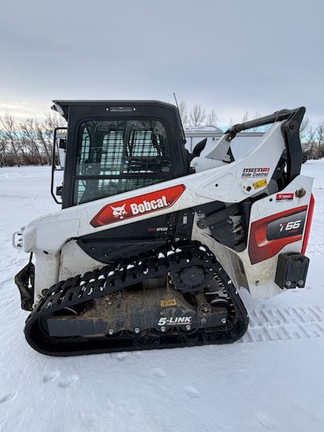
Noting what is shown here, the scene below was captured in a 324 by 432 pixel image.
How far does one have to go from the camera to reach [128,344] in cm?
233

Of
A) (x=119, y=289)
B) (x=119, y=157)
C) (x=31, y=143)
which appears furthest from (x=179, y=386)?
(x=31, y=143)

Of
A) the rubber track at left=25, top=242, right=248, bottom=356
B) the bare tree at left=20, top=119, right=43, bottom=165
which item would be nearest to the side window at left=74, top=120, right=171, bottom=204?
the rubber track at left=25, top=242, right=248, bottom=356

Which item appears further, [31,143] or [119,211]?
[31,143]

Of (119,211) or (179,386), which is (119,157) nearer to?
(119,211)

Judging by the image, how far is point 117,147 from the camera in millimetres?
2297

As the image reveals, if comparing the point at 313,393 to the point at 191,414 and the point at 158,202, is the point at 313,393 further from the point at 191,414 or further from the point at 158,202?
the point at 158,202

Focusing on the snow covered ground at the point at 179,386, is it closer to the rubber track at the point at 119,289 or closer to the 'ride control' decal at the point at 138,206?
the rubber track at the point at 119,289

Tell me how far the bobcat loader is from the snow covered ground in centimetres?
16

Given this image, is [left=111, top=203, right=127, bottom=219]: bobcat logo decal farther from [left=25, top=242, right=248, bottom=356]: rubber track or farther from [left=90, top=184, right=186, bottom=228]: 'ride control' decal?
[left=25, top=242, right=248, bottom=356]: rubber track

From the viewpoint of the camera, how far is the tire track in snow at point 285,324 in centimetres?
245

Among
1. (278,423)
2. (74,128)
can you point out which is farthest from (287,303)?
(74,128)

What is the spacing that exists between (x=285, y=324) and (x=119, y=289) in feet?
5.74

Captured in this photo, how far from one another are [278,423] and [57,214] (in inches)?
89.4

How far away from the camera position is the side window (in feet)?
7.42
